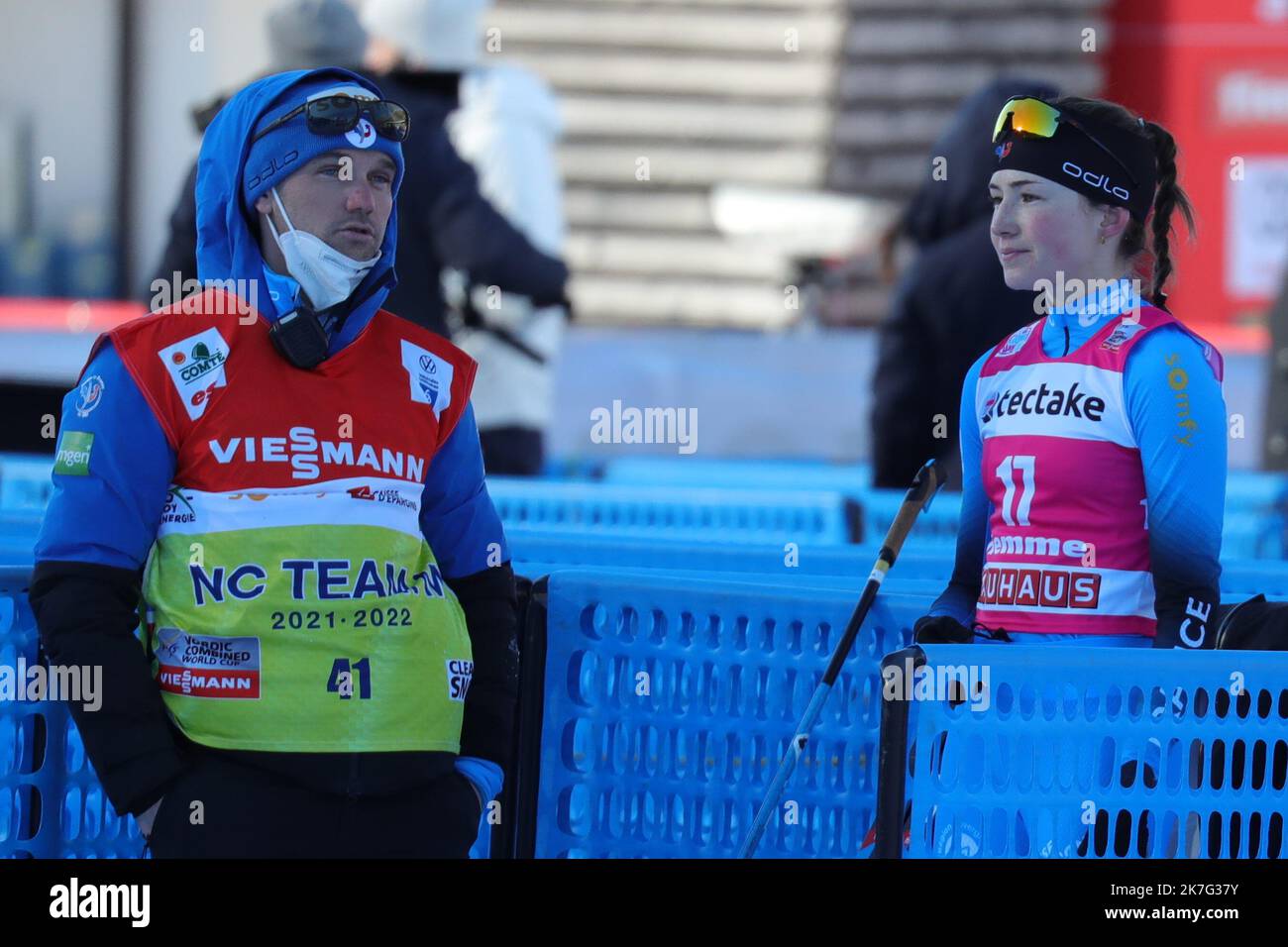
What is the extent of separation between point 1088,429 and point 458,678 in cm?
107

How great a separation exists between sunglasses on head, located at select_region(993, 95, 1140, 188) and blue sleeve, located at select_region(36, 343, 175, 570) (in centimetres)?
149

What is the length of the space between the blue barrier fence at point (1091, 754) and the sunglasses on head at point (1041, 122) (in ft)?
2.89

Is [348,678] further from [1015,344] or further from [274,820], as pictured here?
[1015,344]

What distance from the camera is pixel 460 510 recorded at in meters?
3.18

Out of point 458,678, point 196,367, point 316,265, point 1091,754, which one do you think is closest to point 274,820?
point 458,678

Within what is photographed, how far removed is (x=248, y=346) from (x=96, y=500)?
0.32 meters

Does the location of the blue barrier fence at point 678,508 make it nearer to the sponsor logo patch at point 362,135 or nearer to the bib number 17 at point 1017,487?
the bib number 17 at point 1017,487

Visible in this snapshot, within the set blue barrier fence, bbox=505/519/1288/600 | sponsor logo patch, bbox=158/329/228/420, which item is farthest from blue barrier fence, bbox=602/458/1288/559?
sponsor logo patch, bbox=158/329/228/420

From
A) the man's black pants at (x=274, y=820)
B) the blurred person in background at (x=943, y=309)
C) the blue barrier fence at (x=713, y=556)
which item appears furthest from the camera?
the blurred person in background at (x=943, y=309)

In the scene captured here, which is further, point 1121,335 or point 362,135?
point 1121,335

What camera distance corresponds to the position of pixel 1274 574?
398 centimetres

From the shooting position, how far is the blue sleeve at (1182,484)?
10.2 feet

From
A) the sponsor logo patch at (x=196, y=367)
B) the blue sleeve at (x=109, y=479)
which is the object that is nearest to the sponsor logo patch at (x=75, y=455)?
the blue sleeve at (x=109, y=479)

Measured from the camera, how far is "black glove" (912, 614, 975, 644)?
3.22m
